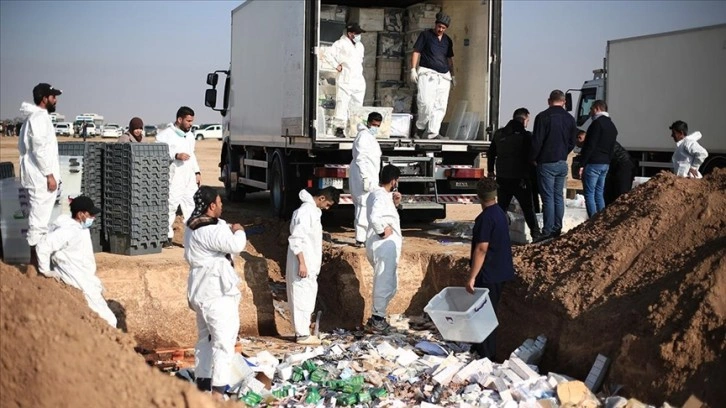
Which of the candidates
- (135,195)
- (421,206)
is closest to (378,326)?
(421,206)

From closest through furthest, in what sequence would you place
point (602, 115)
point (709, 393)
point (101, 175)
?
1. point (709, 393)
2. point (101, 175)
3. point (602, 115)

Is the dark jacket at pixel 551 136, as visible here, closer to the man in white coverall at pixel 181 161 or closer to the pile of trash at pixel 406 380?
the pile of trash at pixel 406 380

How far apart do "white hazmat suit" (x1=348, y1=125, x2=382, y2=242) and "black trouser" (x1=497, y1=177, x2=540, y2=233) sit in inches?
65.7

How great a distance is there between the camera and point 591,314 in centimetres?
822

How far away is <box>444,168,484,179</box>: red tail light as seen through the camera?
12.9 m

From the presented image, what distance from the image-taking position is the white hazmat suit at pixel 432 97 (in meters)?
13.1

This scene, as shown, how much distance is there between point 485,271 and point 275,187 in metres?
6.50

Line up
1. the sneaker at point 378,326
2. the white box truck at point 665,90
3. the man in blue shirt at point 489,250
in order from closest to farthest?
1. the man in blue shirt at point 489,250
2. the sneaker at point 378,326
3. the white box truck at point 665,90

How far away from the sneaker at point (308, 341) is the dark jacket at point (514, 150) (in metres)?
3.40

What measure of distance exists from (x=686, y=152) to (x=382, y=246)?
212 inches

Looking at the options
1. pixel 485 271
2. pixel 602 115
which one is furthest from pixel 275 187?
pixel 485 271

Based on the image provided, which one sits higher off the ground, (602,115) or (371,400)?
(602,115)

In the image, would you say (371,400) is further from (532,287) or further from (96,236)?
(96,236)

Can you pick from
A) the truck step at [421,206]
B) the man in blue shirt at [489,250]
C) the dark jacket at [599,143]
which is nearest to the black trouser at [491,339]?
the man in blue shirt at [489,250]
